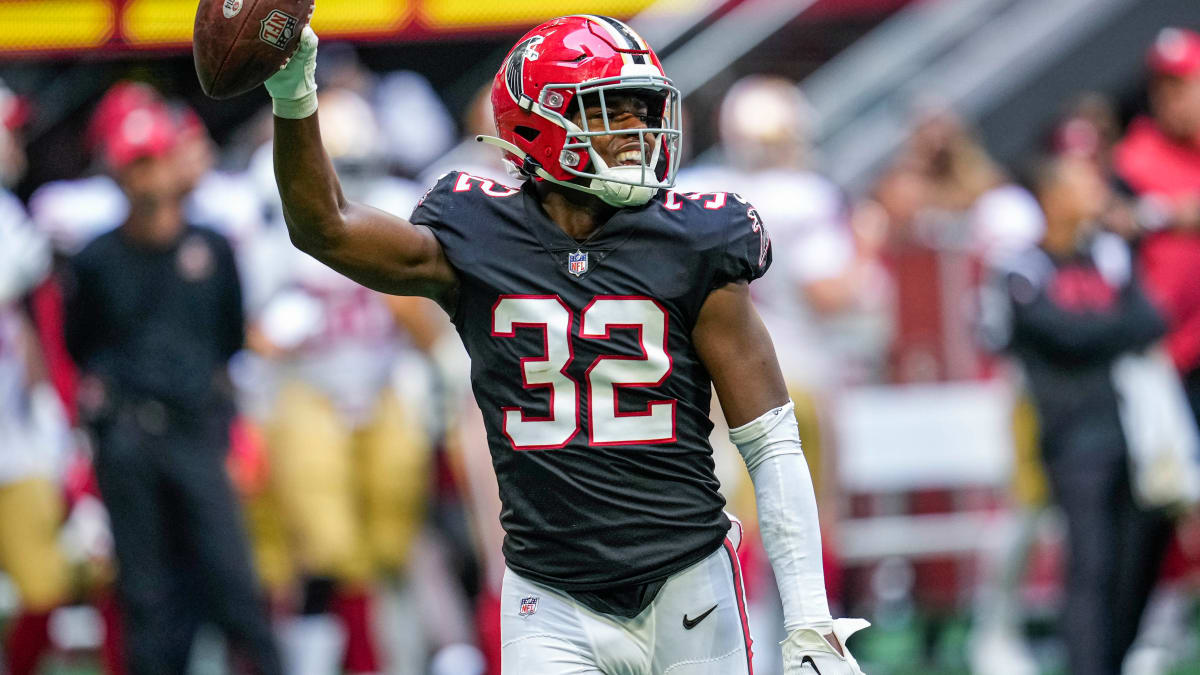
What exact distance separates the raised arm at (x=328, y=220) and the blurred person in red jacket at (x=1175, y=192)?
4.14 m

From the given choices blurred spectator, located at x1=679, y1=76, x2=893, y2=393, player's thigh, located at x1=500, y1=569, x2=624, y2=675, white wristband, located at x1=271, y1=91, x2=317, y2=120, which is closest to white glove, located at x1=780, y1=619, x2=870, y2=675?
player's thigh, located at x1=500, y1=569, x2=624, y2=675

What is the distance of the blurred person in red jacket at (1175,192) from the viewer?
21.4 ft

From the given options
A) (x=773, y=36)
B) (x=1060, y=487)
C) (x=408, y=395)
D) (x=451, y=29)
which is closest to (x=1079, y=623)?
(x=1060, y=487)

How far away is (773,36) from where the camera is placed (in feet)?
32.0

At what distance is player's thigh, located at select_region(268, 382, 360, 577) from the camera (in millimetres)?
Answer: 6273

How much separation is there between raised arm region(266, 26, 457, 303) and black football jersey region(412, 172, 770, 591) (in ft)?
0.21

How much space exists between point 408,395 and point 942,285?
2.61 metres

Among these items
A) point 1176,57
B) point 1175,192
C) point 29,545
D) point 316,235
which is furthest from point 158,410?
point 1176,57

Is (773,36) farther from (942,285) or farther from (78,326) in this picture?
(78,326)

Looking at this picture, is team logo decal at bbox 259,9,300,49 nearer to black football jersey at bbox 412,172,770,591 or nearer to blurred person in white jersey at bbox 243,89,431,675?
black football jersey at bbox 412,172,770,591

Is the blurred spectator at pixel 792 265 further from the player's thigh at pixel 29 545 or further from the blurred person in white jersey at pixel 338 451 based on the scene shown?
the player's thigh at pixel 29 545

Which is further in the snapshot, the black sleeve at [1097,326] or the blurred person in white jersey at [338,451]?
the blurred person in white jersey at [338,451]

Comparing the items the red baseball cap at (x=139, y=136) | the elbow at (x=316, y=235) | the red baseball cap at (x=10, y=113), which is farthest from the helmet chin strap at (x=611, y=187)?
the red baseball cap at (x=10, y=113)

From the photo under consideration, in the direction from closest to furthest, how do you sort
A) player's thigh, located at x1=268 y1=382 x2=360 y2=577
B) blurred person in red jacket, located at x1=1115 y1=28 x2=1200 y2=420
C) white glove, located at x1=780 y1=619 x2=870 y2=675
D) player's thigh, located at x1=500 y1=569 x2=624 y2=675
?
white glove, located at x1=780 y1=619 x2=870 y2=675 → player's thigh, located at x1=500 y1=569 x2=624 y2=675 → player's thigh, located at x1=268 y1=382 x2=360 y2=577 → blurred person in red jacket, located at x1=1115 y1=28 x2=1200 y2=420
